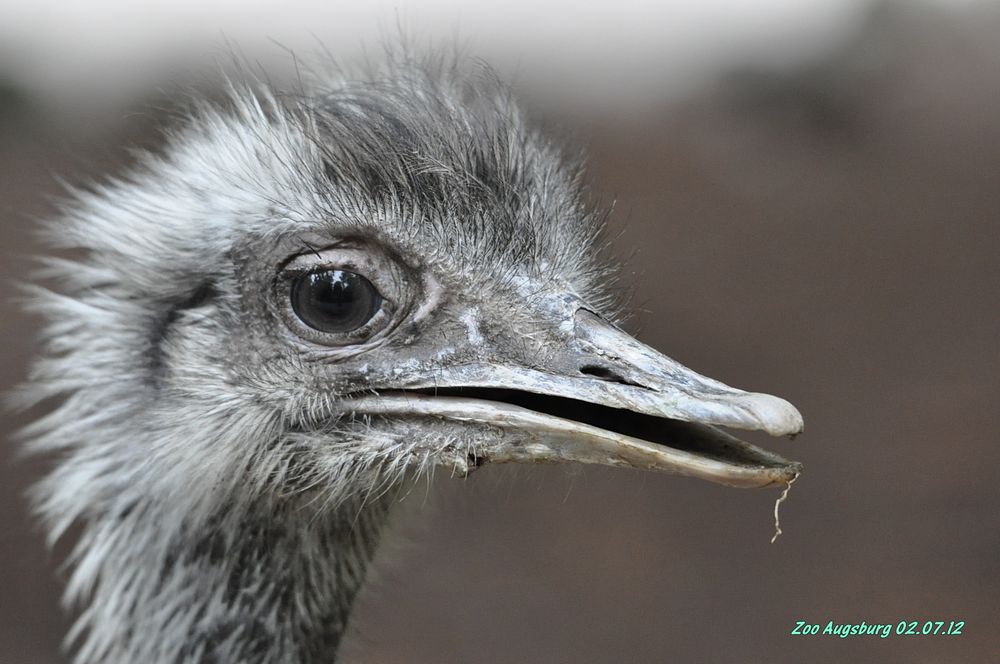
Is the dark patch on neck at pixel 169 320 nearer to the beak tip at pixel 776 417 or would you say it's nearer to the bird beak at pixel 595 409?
the bird beak at pixel 595 409

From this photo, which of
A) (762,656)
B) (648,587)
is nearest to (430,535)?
(648,587)

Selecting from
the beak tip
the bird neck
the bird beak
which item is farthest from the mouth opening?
the bird neck

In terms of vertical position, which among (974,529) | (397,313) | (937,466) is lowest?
(397,313)

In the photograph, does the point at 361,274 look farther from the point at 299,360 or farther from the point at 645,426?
the point at 645,426

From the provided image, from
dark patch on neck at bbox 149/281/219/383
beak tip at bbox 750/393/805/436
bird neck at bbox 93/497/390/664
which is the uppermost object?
beak tip at bbox 750/393/805/436

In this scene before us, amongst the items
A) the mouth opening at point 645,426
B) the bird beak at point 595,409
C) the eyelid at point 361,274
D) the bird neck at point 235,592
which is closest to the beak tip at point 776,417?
the bird beak at point 595,409

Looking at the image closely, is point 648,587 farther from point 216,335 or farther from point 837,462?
point 216,335

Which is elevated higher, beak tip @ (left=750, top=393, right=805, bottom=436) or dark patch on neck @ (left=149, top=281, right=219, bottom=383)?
beak tip @ (left=750, top=393, right=805, bottom=436)

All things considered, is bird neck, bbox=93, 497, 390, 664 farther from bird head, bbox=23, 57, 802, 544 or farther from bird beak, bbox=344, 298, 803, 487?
bird beak, bbox=344, 298, 803, 487
